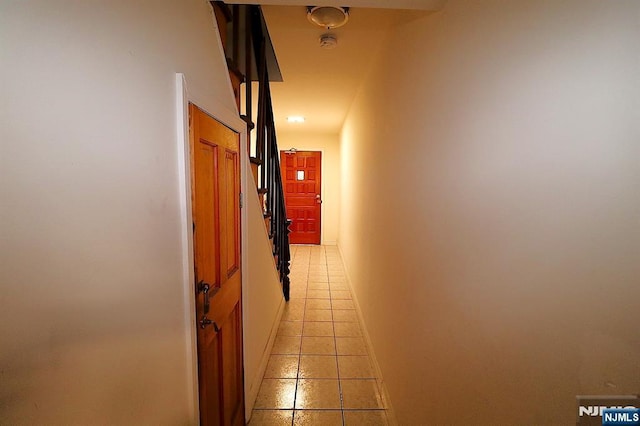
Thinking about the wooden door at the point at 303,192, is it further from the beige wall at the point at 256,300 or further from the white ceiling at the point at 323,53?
the beige wall at the point at 256,300

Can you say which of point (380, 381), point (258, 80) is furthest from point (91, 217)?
point (380, 381)

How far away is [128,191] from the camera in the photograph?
77 cm

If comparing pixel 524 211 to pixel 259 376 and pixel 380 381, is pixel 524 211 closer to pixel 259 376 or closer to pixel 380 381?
pixel 380 381

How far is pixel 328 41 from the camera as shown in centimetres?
230

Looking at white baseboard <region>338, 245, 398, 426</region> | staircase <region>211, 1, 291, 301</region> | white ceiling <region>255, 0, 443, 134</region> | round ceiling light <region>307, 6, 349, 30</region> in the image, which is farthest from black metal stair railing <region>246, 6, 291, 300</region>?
white baseboard <region>338, 245, 398, 426</region>

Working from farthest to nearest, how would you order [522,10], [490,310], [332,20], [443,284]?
1. [332,20]
2. [443,284]
3. [490,310]
4. [522,10]

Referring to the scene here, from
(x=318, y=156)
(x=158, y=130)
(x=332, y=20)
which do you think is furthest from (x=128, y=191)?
(x=318, y=156)

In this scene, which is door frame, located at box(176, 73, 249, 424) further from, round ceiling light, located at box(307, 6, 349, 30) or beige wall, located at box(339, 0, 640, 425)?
round ceiling light, located at box(307, 6, 349, 30)

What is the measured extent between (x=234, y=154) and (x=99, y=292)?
1109 millimetres

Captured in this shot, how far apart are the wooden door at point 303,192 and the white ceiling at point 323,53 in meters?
2.25

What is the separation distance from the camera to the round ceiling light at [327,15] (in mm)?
1841

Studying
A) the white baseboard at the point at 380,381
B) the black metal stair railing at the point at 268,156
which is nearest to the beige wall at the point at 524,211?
the white baseboard at the point at 380,381

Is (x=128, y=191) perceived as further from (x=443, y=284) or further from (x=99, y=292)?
(x=443, y=284)

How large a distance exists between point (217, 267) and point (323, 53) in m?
2.12
